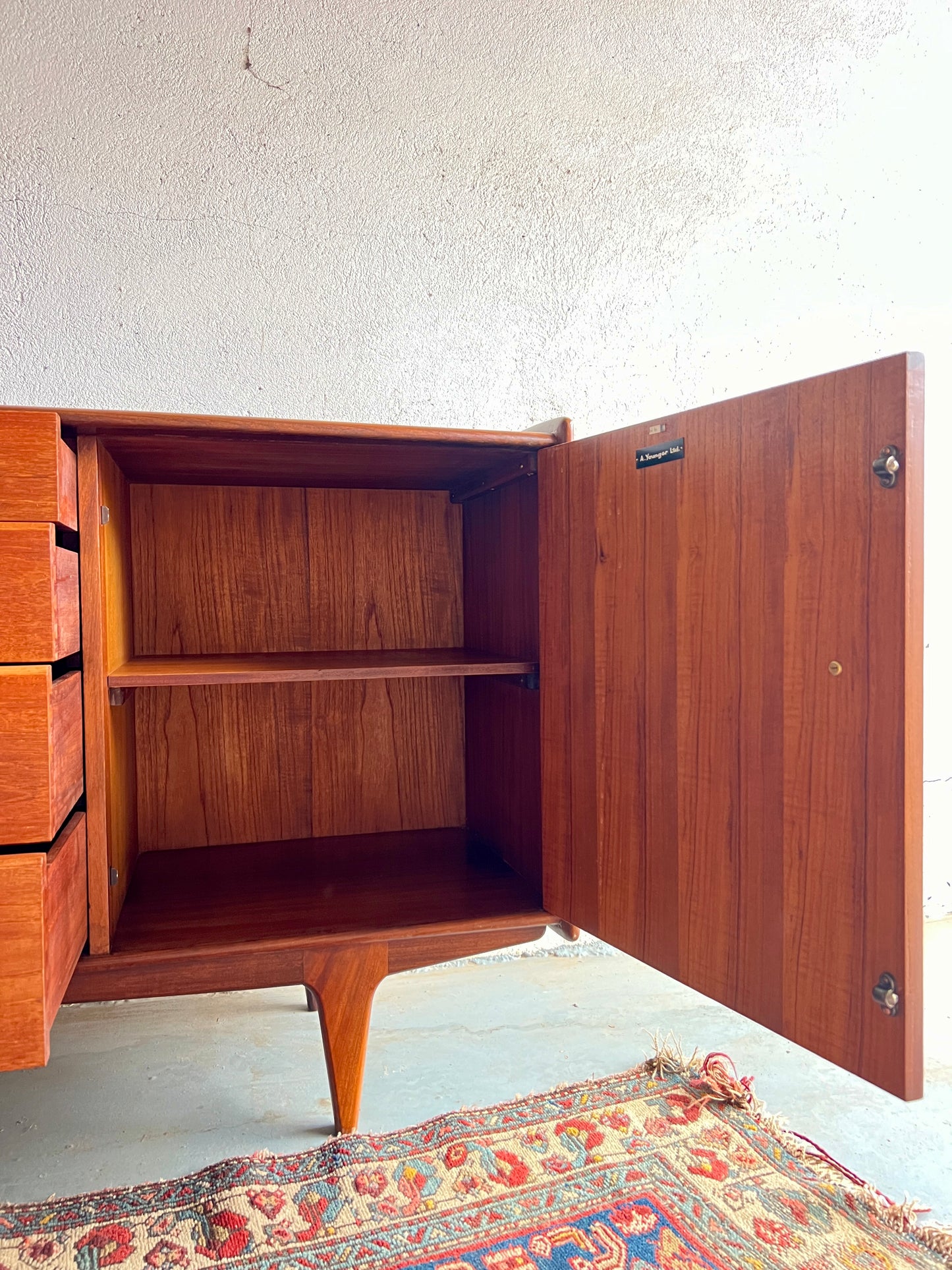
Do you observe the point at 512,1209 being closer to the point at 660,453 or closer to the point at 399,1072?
the point at 399,1072

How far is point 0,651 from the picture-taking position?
2.70 ft

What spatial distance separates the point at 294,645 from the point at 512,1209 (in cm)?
90

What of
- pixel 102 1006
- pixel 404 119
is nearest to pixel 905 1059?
pixel 102 1006

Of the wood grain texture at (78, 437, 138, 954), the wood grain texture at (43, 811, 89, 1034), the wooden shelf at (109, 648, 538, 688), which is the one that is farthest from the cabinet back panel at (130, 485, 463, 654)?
the wood grain texture at (43, 811, 89, 1034)

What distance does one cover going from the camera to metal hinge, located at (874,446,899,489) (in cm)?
67

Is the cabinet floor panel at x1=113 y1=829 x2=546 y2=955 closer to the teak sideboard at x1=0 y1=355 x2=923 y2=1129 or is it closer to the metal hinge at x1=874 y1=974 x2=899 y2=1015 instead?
the teak sideboard at x1=0 y1=355 x2=923 y2=1129

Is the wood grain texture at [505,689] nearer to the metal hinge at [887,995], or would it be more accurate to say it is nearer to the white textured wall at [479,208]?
the white textured wall at [479,208]

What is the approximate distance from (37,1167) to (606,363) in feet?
5.12

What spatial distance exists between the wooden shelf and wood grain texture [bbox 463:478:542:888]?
6cm

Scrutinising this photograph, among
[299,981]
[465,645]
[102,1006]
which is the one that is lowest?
[102,1006]

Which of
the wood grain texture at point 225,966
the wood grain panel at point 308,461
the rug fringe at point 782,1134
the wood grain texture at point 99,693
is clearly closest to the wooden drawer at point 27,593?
the wood grain texture at point 99,693

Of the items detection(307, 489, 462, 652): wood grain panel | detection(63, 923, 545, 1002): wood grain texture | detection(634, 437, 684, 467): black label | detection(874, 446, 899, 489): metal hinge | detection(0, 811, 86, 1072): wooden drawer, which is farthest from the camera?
detection(307, 489, 462, 652): wood grain panel

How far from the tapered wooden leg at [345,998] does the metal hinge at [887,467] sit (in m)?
0.78

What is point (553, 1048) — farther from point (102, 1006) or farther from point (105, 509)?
point (105, 509)
